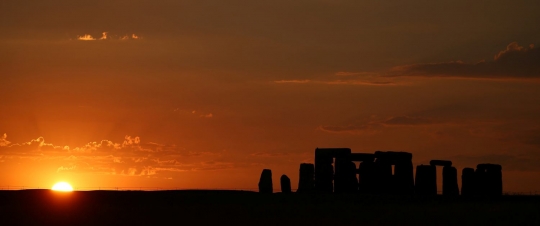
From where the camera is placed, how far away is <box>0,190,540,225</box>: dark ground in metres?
27.9

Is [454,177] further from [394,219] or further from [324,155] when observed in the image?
[394,219]

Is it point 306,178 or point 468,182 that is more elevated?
point 306,178

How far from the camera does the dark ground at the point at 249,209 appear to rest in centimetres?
2789

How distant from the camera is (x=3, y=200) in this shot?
1362 inches

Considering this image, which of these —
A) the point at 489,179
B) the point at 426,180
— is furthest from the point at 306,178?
the point at 489,179

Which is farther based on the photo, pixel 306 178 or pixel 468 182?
pixel 306 178

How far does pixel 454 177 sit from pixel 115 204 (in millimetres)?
15003

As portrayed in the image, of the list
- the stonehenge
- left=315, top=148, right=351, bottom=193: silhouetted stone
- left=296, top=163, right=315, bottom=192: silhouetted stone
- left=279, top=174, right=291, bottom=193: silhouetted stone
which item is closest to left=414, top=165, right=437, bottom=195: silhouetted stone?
the stonehenge

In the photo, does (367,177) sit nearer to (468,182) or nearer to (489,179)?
(468,182)

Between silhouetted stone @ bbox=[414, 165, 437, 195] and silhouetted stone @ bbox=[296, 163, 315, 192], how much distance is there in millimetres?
4369

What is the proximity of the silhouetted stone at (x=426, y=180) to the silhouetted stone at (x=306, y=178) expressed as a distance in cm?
437

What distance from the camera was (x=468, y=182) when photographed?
132 ft

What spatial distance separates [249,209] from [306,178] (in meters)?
9.76

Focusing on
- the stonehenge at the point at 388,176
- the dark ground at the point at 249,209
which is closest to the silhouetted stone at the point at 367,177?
the stonehenge at the point at 388,176
